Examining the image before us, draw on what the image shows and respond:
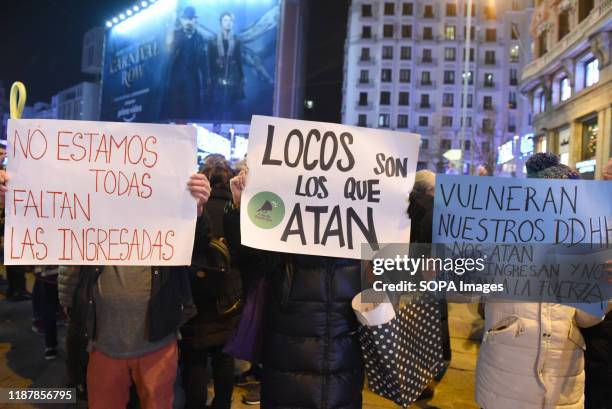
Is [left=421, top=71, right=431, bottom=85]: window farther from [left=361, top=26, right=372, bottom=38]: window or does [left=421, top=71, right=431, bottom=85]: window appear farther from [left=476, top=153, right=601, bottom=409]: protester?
[left=476, top=153, right=601, bottom=409]: protester

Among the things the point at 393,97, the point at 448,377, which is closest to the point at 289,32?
the point at 448,377

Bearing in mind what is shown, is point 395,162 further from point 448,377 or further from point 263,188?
point 448,377

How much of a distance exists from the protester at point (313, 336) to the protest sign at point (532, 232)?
600 millimetres

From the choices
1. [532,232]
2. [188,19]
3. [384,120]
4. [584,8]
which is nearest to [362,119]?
[384,120]

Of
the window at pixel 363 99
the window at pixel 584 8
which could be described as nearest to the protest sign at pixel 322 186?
the window at pixel 584 8

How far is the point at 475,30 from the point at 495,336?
57339mm

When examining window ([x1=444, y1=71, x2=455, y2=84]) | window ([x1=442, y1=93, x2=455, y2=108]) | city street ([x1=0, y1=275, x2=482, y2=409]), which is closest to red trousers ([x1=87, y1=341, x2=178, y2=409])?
city street ([x1=0, y1=275, x2=482, y2=409])

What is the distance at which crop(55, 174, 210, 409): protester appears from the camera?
238cm

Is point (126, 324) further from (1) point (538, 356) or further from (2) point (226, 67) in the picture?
(2) point (226, 67)

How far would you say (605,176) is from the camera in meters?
2.61

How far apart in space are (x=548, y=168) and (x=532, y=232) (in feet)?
1.30

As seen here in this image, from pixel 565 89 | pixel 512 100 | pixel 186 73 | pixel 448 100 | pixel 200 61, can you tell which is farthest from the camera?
pixel 448 100

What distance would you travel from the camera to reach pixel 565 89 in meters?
24.2

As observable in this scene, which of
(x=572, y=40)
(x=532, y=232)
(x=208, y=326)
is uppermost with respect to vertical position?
(x=572, y=40)
